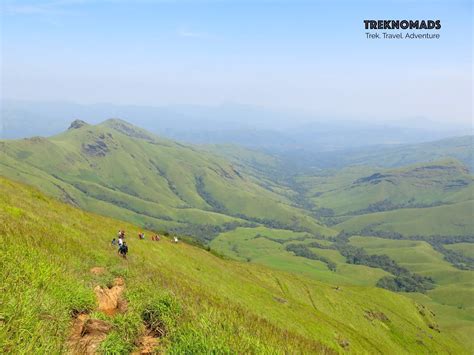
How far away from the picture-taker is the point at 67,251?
21625 millimetres

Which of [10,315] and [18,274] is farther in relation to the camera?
[18,274]

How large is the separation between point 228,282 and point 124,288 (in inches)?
1878

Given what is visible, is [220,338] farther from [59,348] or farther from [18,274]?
[18,274]

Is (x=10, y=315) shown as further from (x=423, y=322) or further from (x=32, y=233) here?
(x=423, y=322)

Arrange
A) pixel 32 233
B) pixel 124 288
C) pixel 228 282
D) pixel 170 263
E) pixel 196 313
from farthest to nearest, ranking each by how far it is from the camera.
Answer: pixel 228 282
pixel 170 263
pixel 32 233
pixel 124 288
pixel 196 313

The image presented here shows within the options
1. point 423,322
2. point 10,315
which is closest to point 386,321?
point 423,322

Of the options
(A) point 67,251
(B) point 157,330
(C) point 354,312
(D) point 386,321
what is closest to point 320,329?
(A) point 67,251

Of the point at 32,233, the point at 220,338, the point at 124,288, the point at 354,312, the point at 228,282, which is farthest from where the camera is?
the point at 354,312

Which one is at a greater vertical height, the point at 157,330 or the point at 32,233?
the point at 32,233

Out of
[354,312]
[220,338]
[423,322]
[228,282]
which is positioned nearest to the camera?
[220,338]

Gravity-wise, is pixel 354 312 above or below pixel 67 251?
below

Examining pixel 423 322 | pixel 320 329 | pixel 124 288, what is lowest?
pixel 423 322

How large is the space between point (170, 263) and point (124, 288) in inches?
1504

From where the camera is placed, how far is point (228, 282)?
2473 inches
